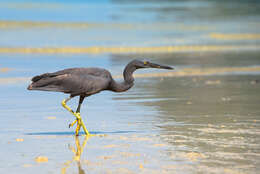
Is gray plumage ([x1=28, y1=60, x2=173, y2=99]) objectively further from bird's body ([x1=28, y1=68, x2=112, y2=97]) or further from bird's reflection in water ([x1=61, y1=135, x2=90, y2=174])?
bird's reflection in water ([x1=61, y1=135, x2=90, y2=174])

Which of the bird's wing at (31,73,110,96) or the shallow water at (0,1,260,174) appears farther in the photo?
the bird's wing at (31,73,110,96)

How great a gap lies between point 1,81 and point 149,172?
432 inches

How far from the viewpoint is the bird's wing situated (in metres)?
10.4

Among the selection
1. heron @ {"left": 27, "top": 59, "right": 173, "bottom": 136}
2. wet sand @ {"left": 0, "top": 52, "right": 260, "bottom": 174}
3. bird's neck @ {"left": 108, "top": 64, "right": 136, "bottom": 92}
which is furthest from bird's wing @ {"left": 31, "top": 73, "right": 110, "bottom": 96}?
wet sand @ {"left": 0, "top": 52, "right": 260, "bottom": 174}

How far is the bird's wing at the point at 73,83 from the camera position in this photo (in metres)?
10.4

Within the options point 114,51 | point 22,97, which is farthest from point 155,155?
point 114,51

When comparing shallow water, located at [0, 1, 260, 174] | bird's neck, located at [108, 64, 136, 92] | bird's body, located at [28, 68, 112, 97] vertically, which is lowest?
shallow water, located at [0, 1, 260, 174]

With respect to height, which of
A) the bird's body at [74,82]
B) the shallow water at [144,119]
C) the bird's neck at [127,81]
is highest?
the bird's body at [74,82]

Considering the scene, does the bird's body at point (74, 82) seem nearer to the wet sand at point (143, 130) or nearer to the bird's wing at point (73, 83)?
the bird's wing at point (73, 83)

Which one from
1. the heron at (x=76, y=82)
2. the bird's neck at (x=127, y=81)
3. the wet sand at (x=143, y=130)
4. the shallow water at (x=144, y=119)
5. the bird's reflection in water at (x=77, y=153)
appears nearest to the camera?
the bird's reflection in water at (x=77, y=153)

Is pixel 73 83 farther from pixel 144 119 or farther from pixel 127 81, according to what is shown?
pixel 144 119

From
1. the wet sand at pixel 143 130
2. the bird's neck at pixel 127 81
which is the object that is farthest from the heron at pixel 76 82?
the wet sand at pixel 143 130

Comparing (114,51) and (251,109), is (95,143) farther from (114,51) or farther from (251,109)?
(114,51)

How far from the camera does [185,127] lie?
1091 cm
